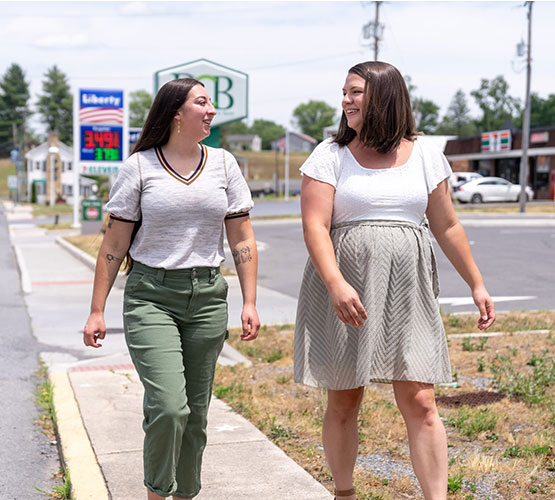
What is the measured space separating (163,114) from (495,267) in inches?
521

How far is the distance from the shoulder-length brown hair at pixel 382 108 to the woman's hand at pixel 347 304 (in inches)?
25.2

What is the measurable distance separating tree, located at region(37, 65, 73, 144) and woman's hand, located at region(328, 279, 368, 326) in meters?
141

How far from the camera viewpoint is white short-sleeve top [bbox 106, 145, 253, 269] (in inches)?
133

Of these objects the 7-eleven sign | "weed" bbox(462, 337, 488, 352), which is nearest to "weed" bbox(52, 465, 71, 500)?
"weed" bbox(462, 337, 488, 352)

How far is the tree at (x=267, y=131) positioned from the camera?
179875mm

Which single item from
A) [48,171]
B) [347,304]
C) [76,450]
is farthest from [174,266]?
[48,171]

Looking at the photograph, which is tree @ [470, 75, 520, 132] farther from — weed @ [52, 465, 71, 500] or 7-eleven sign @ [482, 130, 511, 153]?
weed @ [52, 465, 71, 500]

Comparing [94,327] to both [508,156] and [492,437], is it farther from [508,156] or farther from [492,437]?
[508,156]

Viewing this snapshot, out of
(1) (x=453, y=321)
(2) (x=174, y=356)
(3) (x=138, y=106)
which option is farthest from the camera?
(3) (x=138, y=106)

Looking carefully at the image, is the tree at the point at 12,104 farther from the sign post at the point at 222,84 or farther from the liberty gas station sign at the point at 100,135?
the sign post at the point at 222,84

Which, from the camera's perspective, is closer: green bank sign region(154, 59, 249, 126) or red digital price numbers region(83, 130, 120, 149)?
green bank sign region(154, 59, 249, 126)

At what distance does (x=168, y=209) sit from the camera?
3.36 m

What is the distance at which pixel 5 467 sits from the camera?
4805mm

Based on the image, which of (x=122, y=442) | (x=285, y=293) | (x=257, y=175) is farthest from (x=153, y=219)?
(x=257, y=175)
